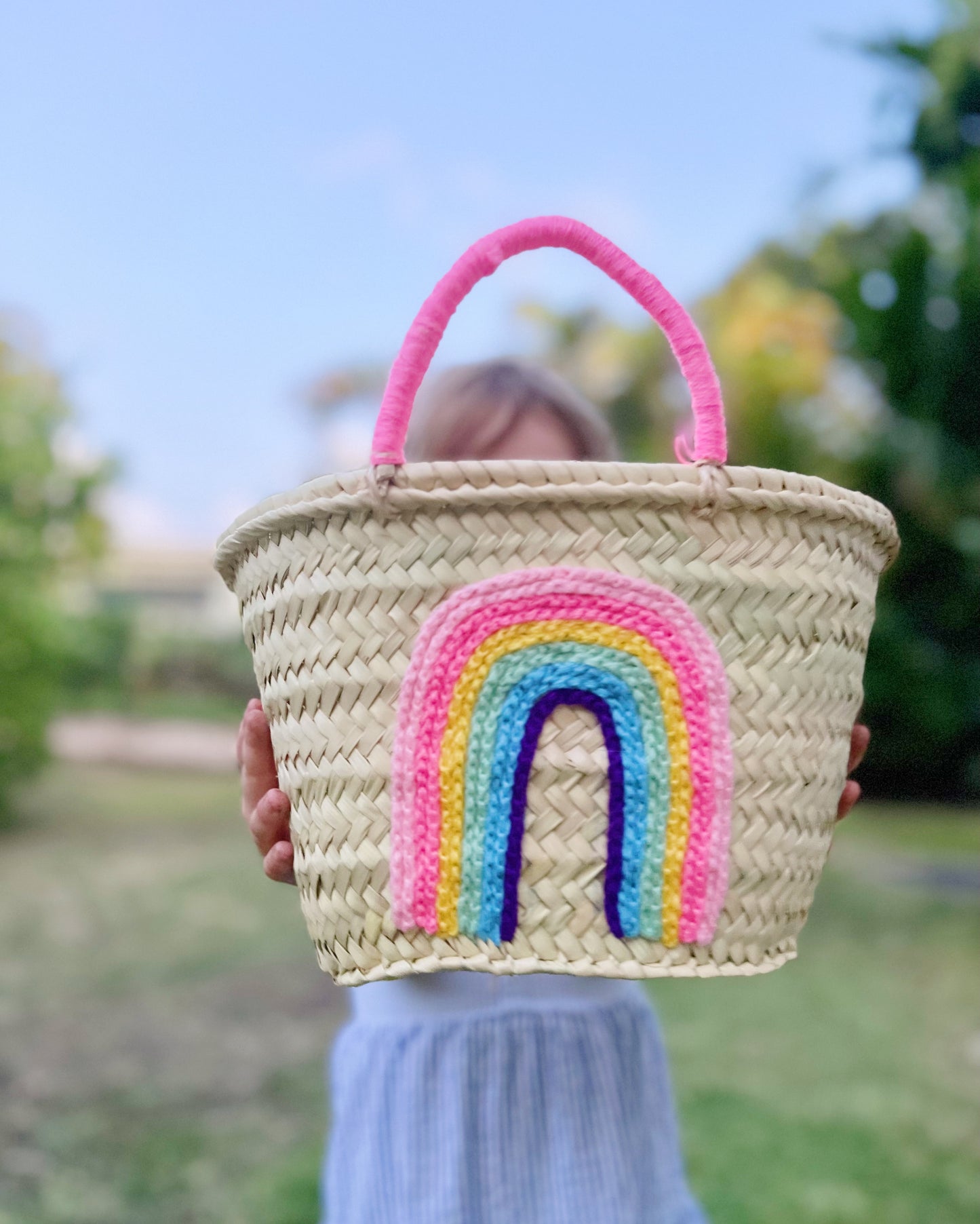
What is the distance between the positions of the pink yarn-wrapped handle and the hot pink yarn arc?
98 mm

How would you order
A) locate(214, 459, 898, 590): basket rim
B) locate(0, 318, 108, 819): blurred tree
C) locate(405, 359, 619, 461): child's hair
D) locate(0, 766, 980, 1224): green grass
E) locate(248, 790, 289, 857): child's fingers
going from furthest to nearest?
locate(0, 318, 108, 819): blurred tree → locate(0, 766, 980, 1224): green grass → locate(405, 359, 619, 461): child's hair → locate(248, 790, 289, 857): child's fingers → locate(214, 459, 898, 590): basket rim

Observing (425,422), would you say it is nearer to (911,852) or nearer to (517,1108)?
(517,1108)

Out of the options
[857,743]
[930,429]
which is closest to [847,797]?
[857,743]

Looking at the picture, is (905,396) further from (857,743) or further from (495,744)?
(495,744)

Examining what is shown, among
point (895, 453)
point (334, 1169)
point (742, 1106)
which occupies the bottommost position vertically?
point (742, 1106)

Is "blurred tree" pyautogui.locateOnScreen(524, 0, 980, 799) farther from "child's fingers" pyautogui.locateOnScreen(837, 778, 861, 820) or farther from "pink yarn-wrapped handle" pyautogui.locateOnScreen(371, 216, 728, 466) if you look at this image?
"pink yarn-wrapped handle" pyautogui.locateOnScreen(371, 216, 728, 466)

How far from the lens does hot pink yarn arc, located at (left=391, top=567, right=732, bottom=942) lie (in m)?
0.74

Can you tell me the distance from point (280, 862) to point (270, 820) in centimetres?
3

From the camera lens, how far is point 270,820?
2.89ft

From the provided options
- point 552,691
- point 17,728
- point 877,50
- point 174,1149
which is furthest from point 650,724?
point 877,50

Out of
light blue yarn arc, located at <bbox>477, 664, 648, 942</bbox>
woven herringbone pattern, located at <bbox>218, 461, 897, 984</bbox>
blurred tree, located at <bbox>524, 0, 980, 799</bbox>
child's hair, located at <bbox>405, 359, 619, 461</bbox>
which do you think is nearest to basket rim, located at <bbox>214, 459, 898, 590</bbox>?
woven herringbone pattern, located at <bbox>218, 461, 897, 984</bbox>

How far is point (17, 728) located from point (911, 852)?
146 inches

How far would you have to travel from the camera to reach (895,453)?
5.12m

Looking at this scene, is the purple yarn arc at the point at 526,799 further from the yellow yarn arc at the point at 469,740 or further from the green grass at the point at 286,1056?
the green grass at the point at 286,1056
